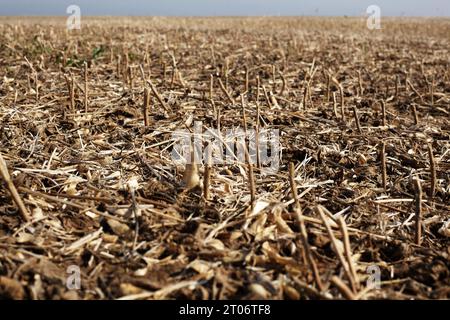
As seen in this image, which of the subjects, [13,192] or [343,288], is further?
[13,192]

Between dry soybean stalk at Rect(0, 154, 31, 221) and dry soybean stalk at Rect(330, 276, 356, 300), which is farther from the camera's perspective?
dry soybean stalk at Rect(0, 154, 31, 221)

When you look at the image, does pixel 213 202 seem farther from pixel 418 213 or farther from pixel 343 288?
pixel 418 213

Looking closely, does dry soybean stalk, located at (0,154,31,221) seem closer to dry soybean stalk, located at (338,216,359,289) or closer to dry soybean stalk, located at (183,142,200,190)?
dry soybean stalk, located at (183,142,200,190)

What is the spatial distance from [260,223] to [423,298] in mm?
793

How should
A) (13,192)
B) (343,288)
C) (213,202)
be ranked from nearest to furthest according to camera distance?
(343,288), (13,192), (213,202)

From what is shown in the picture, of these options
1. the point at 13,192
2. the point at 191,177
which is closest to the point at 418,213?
the point at 191,177

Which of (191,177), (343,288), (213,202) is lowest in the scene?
(343,288)

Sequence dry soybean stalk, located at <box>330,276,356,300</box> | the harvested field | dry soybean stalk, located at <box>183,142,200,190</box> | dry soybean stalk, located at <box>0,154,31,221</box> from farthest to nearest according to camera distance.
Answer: dry soybean stalk, located at <box>183,142,200,190</box>
dry soybean stalk, located at <box>0,154,31,221</box>
the harvested field
dry soybean stalk, located at <box>330,276,356,300</box>

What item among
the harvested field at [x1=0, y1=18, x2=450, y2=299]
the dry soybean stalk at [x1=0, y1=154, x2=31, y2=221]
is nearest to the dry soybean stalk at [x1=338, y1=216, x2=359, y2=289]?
the harvested field at [x1=0, y1=18, x2=450, y2=299]

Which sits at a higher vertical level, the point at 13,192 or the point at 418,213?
the point at 13,192

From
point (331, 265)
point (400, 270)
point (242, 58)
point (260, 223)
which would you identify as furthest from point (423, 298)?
point (242, 58)

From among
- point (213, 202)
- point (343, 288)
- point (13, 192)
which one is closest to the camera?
point (343, 288)

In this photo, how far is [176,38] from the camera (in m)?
10.1

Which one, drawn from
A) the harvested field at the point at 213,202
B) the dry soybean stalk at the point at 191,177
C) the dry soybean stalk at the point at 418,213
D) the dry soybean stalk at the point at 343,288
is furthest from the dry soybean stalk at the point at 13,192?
the dry soybean stalk at the point at 418,213
